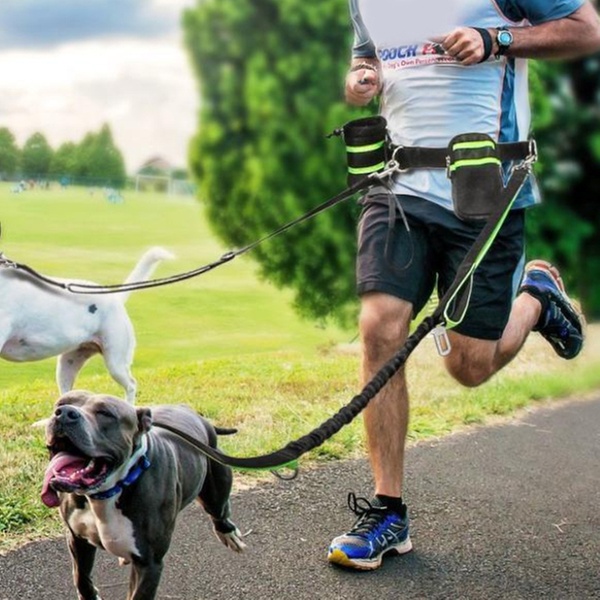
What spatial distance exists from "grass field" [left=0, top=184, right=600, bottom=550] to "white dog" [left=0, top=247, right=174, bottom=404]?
0.42 m

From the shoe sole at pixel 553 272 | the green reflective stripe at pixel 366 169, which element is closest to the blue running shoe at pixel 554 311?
the shoe sole at pixel 553 272

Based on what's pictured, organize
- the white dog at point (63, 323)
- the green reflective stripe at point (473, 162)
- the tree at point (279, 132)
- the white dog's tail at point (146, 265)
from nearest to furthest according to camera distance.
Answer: the green reflective stripe at point (473, 162) < the white dog at point (63, 323) < the white dog's tail at point (146, 265) < the tree at point (279, 132)

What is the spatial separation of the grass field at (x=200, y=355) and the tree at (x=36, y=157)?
5.3 inches

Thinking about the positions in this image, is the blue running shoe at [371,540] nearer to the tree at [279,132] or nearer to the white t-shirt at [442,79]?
the white t-shirt at [442,79]

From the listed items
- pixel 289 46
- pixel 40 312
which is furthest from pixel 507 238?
pixel 289 46

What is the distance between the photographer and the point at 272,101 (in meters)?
6.79

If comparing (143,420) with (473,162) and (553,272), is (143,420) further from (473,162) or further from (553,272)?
(553,272)

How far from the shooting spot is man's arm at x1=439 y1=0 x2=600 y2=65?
3006 mm

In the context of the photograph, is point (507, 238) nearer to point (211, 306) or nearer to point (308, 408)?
point (308, 408)

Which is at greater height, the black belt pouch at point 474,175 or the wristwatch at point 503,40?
the wristwatch at point 503,40

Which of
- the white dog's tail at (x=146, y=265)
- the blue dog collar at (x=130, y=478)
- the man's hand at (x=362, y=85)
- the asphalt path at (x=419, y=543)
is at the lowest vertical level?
the asphalt path at (x=419, y=543)

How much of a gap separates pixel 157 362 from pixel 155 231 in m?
0.79

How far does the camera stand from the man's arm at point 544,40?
9.86ft

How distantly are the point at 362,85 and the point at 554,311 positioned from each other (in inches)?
55.2
